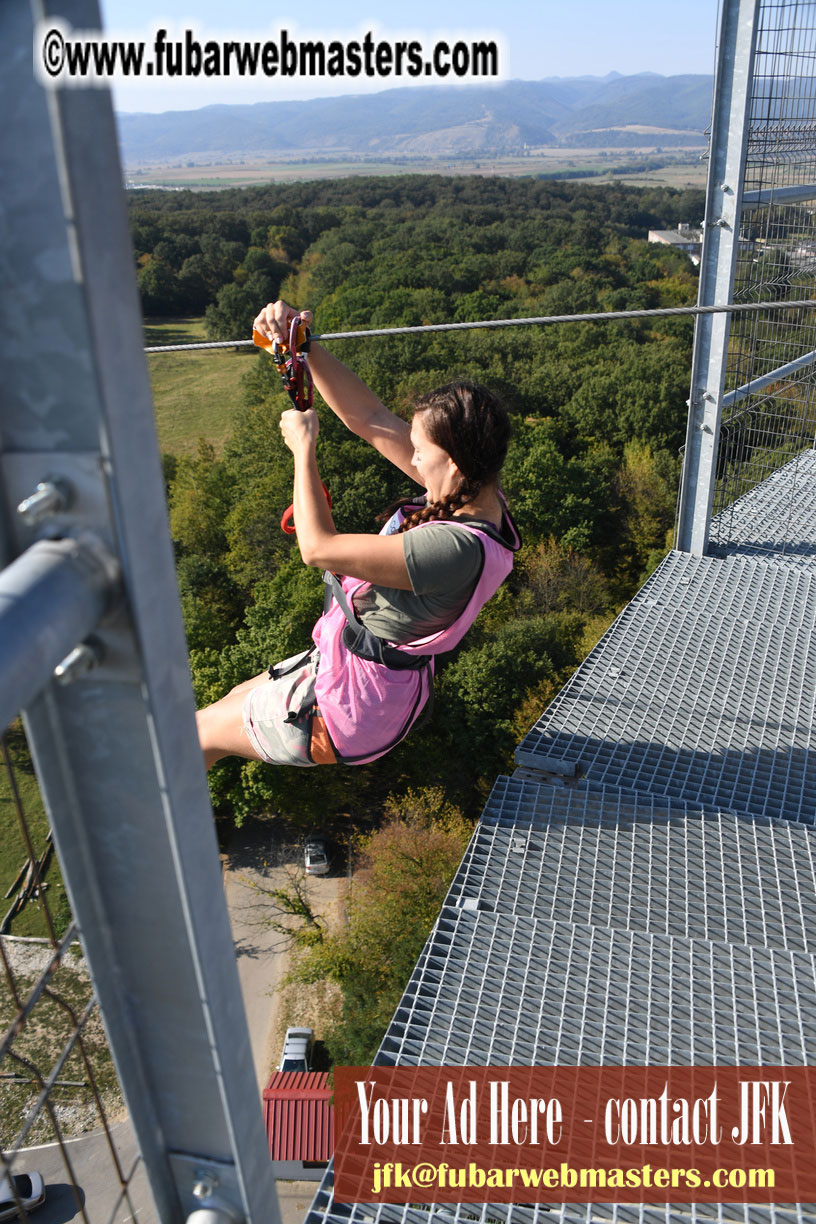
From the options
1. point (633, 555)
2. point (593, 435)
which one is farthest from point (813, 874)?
point (593, 435)

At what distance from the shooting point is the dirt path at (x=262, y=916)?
54.3 ft

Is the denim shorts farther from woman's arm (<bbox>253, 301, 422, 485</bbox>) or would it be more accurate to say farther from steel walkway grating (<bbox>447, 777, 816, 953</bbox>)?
steel walkway grating (<bbox>447, 777, 816, 953</bbox>)

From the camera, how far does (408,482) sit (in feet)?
97.3

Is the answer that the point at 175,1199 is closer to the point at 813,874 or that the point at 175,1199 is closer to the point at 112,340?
the point at 112,340

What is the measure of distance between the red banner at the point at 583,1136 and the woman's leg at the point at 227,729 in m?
3.16

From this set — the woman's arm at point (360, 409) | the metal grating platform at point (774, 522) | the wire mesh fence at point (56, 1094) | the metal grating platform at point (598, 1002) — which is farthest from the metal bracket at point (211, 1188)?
the metal grating platform at point (774, 522)

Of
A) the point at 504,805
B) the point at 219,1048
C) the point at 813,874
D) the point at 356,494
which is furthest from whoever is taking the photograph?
the point at 356,494

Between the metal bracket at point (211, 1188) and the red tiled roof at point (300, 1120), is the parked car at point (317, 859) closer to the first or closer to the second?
the red tiled roof at point (300, 1120)

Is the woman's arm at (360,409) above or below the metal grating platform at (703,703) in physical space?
above

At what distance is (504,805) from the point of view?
8.49 meters

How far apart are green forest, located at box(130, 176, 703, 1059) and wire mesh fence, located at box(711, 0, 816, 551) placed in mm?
8432

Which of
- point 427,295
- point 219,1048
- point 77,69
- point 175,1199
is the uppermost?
point 77,69

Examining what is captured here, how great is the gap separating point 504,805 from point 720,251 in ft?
20.6

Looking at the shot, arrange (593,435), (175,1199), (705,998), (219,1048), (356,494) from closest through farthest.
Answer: (219,1048), (175,1199), (705,998), (356,494), (593,435)
